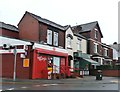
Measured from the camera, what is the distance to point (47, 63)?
30.0m

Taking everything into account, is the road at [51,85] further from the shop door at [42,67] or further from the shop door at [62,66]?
the shop door at [62,66]

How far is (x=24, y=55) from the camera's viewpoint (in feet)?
90.2

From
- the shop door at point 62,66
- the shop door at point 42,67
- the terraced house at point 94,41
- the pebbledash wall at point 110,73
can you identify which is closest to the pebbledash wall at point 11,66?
the shop door at point 42,67

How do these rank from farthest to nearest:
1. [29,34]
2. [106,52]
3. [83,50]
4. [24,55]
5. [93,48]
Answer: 1. [106,52]
2. [93,48]
3. [83,50]
4. [29,34]
5. [24,55]

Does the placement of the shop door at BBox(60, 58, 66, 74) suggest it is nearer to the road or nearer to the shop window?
the shop window

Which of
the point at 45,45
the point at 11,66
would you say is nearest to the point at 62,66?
the point at 45,45

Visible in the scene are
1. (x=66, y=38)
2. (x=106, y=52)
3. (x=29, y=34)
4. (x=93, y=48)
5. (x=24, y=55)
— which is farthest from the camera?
(x=106, y=52)

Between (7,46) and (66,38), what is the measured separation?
457 inches

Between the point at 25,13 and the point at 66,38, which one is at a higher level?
the point at 25,13

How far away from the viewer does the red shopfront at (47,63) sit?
28.0 m

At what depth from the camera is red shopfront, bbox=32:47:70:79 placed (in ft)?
92.0

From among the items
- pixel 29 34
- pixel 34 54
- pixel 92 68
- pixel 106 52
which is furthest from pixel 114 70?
pixel 34 54

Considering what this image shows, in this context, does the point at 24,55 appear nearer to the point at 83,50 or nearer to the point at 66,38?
the point at 66,38

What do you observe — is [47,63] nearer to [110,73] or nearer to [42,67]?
[42,67]
